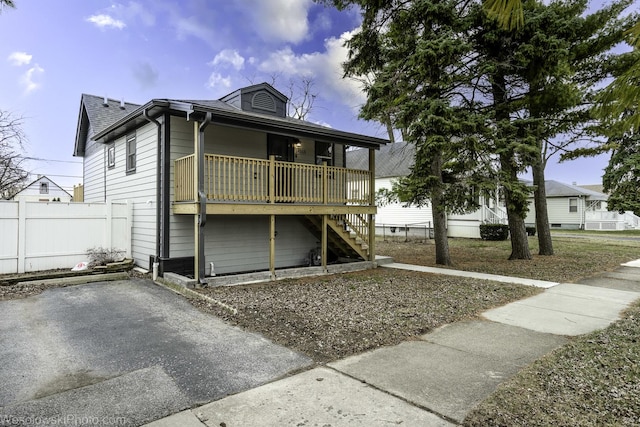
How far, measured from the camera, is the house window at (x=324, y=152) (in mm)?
11397

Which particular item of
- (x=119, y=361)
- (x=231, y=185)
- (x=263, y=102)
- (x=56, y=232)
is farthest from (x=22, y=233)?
(x=263, y=102)

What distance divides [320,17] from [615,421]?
58.7ft

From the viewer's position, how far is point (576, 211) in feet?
105

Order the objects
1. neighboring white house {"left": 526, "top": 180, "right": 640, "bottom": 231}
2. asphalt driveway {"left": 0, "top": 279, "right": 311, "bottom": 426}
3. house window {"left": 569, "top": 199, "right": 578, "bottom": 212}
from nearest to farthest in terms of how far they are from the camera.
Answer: asphalt driveway {"left": 0, "top": 279, "right": 311, "bottom": 426}
neighboring white house {"left": 526, "top": 180, "right": 640, "bottom": 231}
house window {"left": 569, "top": 199, "right": 578, "bottom": 212}

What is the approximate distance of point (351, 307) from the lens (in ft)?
20.7

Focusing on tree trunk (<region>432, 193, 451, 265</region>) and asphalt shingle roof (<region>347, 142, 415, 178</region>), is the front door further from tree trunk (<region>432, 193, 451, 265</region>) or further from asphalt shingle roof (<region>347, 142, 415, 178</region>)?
asphalt shingle roof (<region>347, 142, 415, 178</region>)

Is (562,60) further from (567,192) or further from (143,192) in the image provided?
(567,192)

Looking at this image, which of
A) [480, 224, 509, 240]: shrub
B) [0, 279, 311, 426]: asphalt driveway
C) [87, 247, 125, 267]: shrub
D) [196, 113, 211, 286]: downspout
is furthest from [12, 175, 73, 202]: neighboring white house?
Result: [480, 224, 509, 240]: shrub

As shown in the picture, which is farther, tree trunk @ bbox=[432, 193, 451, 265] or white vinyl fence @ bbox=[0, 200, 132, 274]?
tree trunk @ bbox=[432, 193, 451, 265]

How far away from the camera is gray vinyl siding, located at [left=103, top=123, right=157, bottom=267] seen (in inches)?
357

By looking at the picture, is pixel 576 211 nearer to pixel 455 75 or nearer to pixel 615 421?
pixel 455 75

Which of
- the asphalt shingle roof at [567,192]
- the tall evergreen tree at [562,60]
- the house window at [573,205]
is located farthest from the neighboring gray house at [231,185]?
the house window at [573,205]

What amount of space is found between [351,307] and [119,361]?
11.8ft

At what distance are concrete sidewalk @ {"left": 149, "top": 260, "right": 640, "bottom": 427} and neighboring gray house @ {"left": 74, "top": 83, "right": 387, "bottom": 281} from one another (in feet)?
15.9
